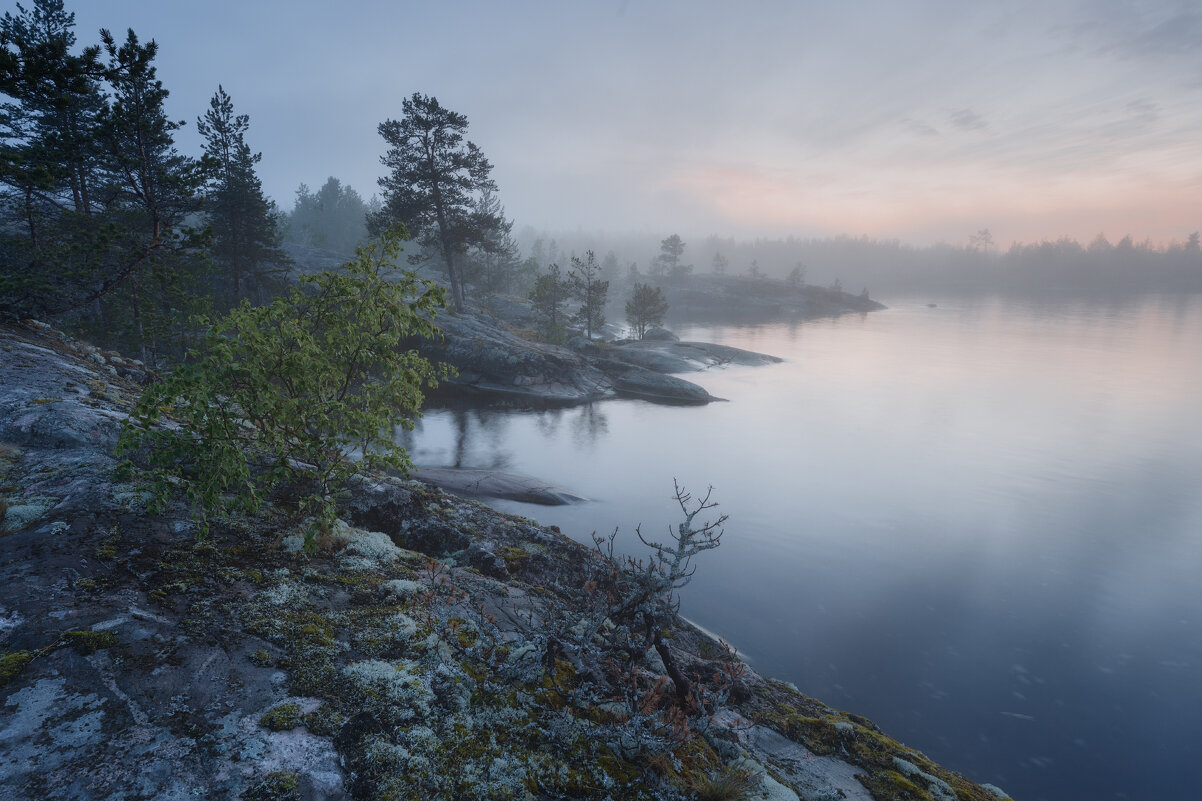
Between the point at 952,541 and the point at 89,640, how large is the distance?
24.4m

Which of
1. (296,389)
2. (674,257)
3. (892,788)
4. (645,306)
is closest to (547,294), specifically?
(645,306)

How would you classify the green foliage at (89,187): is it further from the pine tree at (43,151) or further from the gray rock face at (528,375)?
the gray rock face at (528,375)

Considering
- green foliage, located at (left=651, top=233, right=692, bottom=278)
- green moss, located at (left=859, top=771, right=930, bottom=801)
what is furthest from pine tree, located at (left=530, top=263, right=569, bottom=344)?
green foliage, located at (left=651, top=233, right=692, bottom=278)

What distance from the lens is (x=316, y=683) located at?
495 centimetres

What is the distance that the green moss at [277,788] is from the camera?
371cm

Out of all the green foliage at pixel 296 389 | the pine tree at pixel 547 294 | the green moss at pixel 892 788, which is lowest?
the green moss at pixel 892 788

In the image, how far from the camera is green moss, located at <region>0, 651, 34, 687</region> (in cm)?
405

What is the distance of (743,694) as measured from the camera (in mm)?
8055

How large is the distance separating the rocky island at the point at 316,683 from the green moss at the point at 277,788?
0.8 inches

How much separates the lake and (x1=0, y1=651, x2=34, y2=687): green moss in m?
13.7

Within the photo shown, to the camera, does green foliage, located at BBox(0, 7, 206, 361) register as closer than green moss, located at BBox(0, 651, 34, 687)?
No

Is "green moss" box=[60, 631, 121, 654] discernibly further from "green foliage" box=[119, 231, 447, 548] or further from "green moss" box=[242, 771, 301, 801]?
"green moss" box=[242, 771, 301, 801]

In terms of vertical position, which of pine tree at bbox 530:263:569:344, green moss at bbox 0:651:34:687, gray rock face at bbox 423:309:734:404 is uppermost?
pine tree at bbox 530:263:569:344

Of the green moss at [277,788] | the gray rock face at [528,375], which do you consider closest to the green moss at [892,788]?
the green moss at [277,788]
